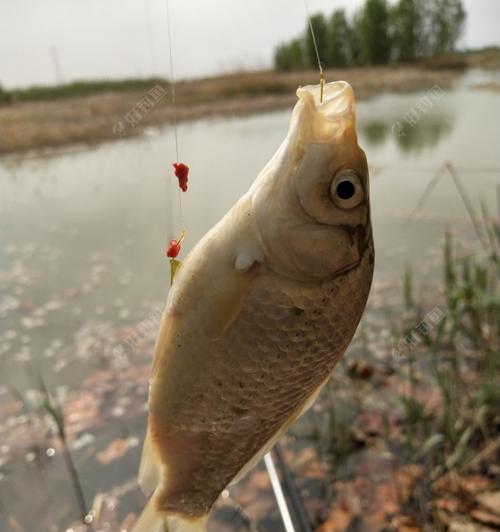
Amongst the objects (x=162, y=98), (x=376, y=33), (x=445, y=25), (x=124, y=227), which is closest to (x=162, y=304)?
(x=124, y=227)

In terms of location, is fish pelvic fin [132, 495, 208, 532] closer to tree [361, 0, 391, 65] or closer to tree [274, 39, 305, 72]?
tree [274, 39, 305, 72]

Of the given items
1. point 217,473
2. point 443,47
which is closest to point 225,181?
point 217,473

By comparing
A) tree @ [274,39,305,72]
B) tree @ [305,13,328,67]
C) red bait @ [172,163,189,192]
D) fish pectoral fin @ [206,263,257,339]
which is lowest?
fish pectoral fin @ [206,263,257,339]

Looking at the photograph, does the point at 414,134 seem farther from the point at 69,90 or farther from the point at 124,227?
the point at 69,90

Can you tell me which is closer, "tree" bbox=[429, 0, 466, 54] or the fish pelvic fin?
the fish pelvic fin

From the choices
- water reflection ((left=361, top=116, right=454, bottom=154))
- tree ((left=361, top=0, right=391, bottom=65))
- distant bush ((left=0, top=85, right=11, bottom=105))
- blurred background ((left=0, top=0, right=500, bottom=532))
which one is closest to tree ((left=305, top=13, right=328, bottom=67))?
blurred background ((left=0, top=0, right=500, bottom=532))

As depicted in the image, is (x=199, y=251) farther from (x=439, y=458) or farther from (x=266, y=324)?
(x=439, y=458)

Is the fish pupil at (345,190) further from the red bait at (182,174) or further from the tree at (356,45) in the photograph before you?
the tree at (356,45)
